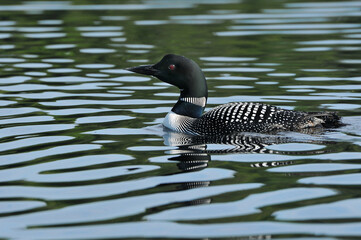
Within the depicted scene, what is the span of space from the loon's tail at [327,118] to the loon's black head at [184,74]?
1081 millimetres

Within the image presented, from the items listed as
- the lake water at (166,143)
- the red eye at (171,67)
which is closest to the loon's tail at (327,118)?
the lake water at (166,143)

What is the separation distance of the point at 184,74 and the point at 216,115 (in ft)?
2.02

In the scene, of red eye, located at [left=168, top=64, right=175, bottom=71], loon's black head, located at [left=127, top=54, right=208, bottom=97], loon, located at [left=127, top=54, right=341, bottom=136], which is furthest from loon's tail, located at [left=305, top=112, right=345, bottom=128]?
red eye, located at [left=168, top=64, right=175, bottom=71]

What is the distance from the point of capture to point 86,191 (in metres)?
4.92

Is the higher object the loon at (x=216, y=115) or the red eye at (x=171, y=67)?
the red eye at (x=171, y=67)

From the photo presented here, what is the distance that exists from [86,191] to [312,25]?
10909 mm

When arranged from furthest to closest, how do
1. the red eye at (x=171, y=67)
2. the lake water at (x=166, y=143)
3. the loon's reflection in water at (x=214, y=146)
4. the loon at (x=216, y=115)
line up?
the red eye at (x=171, y=67) → the loon at (x=216, y=115) → the loon's reflection in water at (x=214, y=146) → the lake water at (x=166, y=143)

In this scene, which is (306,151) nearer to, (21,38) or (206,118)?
(206,118)

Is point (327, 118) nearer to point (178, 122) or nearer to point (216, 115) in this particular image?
point (216, 115)

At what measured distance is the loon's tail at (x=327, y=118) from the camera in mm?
6711

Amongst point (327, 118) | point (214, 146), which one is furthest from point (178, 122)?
point (327, 118)

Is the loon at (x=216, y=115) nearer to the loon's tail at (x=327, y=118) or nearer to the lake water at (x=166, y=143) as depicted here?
the loon's tail at (x=327, y=118)

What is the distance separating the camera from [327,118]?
265 inches

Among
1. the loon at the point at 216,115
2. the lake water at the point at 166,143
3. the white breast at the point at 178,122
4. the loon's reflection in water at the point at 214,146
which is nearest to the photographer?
the lake water at the point at 166,143
